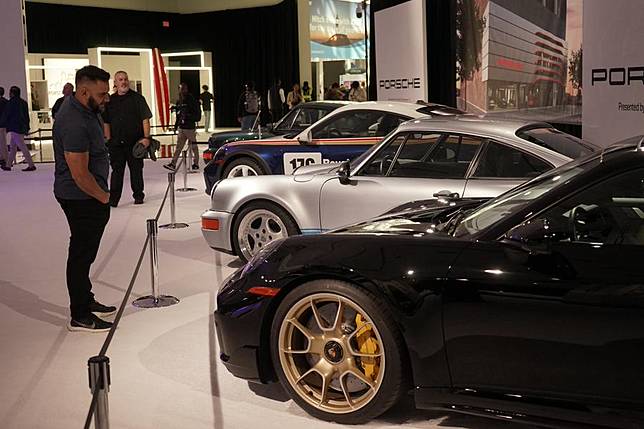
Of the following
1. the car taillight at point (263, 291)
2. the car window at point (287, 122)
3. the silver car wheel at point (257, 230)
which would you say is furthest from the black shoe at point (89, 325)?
the car window at point (287, 122)

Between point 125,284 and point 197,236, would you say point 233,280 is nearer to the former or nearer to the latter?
point 125,284

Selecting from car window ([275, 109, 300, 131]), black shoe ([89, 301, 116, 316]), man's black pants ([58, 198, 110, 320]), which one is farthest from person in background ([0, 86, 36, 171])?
man's black pants ([58, 198, 110, 320])

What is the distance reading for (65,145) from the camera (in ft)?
18.2

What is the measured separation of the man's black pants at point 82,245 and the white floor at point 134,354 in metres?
0.25

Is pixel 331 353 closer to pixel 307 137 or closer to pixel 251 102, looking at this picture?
pixel 307 137

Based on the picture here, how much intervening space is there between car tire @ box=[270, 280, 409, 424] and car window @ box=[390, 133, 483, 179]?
2.66 meters

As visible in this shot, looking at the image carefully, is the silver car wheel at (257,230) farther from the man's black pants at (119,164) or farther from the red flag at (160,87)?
the red flag at (160,87)

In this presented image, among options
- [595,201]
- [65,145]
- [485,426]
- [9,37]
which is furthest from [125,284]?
[9,37]

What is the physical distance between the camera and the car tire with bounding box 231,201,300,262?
7.05m

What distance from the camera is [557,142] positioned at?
643 centimetres

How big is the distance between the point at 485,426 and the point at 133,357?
243 centimetres

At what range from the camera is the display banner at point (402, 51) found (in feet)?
51.1

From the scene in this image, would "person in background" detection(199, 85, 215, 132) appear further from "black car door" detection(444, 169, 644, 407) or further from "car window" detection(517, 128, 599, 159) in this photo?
"black car door" detection(444, 169, 644, 407)

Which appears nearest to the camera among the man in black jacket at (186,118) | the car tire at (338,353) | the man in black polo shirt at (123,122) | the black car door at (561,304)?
the black car door at (561,304)
